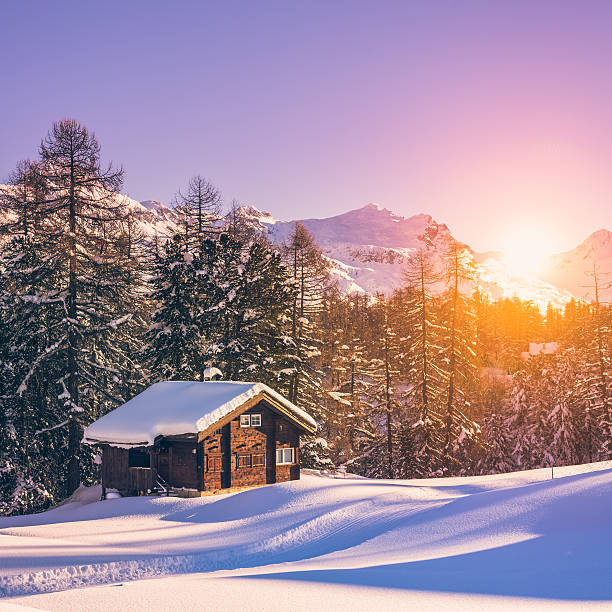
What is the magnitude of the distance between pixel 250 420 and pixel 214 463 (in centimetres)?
287

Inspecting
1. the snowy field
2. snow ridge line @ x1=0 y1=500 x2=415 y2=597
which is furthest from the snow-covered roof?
snow ridge line @ x1=0 y1=500 x2=415 y2=597

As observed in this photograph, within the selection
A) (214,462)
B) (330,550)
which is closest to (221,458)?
(214,462)

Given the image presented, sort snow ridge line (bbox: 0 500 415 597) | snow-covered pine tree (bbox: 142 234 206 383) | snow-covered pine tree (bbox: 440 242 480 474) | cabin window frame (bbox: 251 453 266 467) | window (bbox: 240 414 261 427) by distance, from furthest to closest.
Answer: snow-covered pine tree (bbox: 440 242 480 474), snow-covered pine tree (bbox: 142 234 206 383), cabin window frame (bbox: 251 453 266 467), window (bbox: 240 414 261 427), snow ridge line (bbox: 0 500 415 597)

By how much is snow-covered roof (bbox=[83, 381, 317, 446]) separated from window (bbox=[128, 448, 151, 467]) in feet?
4.04

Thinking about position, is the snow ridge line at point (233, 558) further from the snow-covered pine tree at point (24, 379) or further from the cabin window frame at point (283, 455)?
the snow-covered pine tree at point (24, 379)

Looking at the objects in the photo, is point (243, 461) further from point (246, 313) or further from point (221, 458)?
point (246, 313)

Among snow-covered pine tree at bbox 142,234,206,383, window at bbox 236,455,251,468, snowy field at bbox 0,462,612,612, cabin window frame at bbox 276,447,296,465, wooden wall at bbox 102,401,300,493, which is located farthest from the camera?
snow-covered pine tree at bbox 142,234,206,383

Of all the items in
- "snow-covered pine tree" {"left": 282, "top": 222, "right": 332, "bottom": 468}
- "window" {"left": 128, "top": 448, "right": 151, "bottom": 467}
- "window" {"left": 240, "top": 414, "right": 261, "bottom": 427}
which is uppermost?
"snow-covered pine tree" {"left": 282, "top": 222, "right": 332, "bottom": 468}

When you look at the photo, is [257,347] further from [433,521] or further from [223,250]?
[433,521]

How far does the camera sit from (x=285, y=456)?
3169 centimetres

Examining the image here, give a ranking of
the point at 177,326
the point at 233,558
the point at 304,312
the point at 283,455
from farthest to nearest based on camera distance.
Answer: the point at 304,312 → the point at 177,326 → the point at 283,455 → the point at 233,558

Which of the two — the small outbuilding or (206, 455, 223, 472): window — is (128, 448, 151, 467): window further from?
(206, 455, 223, 472): window

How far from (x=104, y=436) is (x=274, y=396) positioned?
832cm

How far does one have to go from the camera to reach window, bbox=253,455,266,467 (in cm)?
3048
